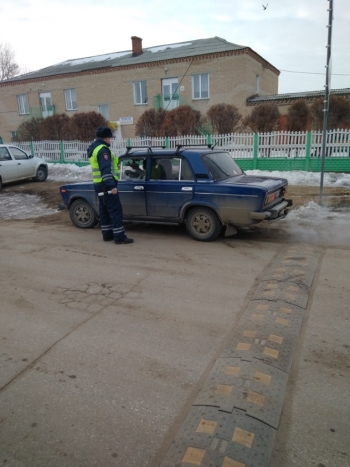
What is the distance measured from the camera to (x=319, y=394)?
2.66 meters

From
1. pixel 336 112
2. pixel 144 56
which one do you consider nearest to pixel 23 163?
pixel 336 112

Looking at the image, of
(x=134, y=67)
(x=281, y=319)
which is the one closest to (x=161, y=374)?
(x=281, y=319)

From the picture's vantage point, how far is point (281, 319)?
3742 mm

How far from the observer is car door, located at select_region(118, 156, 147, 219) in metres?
7.04

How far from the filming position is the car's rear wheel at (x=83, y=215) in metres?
7.88

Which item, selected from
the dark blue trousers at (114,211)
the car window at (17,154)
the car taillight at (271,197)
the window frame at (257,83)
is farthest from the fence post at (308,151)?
the window frame at (257,83)

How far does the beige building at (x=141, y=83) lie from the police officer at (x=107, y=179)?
827 inches

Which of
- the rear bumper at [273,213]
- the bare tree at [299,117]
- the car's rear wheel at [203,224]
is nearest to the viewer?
the rear bumper at [273,213]

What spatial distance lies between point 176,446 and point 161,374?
0.73 m

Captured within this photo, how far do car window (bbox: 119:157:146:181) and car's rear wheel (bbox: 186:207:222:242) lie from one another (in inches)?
50.1

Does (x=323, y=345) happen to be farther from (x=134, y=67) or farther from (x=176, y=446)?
(x=134, y=67)

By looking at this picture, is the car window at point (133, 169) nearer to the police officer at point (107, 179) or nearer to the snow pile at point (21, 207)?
the police officer at point (107, 179)

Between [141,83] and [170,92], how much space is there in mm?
2698

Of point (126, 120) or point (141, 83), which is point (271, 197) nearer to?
point (141, 83)
